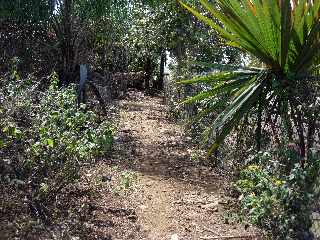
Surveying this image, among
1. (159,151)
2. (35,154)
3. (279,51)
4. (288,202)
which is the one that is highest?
(279,51)

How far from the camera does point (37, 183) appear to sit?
4.27 m

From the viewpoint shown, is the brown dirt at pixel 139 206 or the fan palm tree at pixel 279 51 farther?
the brown dirt at pixel 139 206

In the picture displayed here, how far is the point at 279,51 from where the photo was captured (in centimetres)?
390

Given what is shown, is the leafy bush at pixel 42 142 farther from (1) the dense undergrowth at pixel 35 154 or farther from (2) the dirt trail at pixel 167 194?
(2) the dirt trail at pixel 167 194

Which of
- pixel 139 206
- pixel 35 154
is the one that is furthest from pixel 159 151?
pixel 35 154

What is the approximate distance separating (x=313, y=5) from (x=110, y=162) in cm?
367

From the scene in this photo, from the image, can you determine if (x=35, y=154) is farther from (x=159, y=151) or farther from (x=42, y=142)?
(x=159, y=151)

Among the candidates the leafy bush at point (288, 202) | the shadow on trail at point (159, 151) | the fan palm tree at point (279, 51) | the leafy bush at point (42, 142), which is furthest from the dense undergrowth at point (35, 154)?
the shadow on trail at point (159, 151)

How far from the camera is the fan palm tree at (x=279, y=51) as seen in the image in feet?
12.3

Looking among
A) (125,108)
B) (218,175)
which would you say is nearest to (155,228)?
(218,175)

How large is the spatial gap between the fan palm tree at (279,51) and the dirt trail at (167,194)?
43.1 inches

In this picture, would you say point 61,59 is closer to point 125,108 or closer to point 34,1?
point 34,1

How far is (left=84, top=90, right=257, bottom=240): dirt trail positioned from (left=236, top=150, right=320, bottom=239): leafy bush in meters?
0.91

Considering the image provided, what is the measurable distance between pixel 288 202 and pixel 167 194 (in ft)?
8.27
